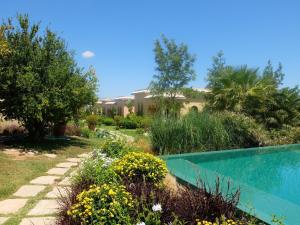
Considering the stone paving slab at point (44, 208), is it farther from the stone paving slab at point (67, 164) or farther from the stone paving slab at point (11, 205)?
the stone paving slab at point (67, 164)

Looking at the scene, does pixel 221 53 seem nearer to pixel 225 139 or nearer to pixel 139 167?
pixel 225 139

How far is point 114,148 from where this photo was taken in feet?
A: 28.5

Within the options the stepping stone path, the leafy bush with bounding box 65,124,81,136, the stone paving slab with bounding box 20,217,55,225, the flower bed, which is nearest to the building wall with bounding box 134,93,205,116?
the leafy bush with bounding box 65,124,81,136

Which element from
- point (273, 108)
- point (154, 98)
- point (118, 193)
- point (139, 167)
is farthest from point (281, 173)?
point (154, 98)

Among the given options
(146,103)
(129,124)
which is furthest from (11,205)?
(146,103)

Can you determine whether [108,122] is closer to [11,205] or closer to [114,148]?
[114,148]

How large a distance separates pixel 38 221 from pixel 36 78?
7.76 metres

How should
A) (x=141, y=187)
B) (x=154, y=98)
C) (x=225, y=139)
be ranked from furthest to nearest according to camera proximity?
1. (x=154, y=98)
2. (x=225, y=139)
3. (x=141, y=187)

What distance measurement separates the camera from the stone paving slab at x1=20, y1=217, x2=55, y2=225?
4.61 m

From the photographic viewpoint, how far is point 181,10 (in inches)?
650

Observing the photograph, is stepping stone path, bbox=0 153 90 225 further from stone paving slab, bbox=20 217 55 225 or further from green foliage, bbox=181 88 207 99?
green foliage, bbox=181 88 207 99

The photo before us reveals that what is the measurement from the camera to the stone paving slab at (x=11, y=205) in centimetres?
522

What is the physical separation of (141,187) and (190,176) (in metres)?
2.48

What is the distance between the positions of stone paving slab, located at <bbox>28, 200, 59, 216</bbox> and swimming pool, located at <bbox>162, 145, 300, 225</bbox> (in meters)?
2.42
